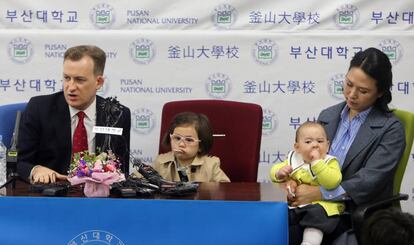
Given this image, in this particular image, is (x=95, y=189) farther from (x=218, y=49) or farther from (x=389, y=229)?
(x=218, y=49)

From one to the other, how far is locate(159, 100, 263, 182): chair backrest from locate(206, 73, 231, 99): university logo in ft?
2.45

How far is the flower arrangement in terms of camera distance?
2742mm

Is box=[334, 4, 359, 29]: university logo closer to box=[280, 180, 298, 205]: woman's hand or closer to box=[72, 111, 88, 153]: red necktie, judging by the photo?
box=[280, 180, 298, 205]: woman's hand

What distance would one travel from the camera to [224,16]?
15.5 ft

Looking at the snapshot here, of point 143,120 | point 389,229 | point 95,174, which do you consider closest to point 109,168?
point 95,174

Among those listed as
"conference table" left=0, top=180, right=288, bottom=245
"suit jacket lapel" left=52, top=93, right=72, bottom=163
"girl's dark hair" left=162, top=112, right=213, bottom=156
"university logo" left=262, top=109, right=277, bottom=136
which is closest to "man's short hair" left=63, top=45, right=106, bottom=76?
"suit jacket lapel" left=52, top=93, right=72, bottom=163

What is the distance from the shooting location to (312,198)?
3412 mm

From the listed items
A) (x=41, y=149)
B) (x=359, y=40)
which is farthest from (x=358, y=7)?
(x=41, y=149)

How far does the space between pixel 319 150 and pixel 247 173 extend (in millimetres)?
599

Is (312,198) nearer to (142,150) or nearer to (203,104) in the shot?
(203,104)

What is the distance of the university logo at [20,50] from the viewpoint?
476 cm

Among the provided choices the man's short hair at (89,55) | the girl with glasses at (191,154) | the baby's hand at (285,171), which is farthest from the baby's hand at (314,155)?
the man's short hair at (89,55)

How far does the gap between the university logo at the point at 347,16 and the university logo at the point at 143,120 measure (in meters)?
1.41

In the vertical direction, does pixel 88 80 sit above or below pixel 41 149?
above
